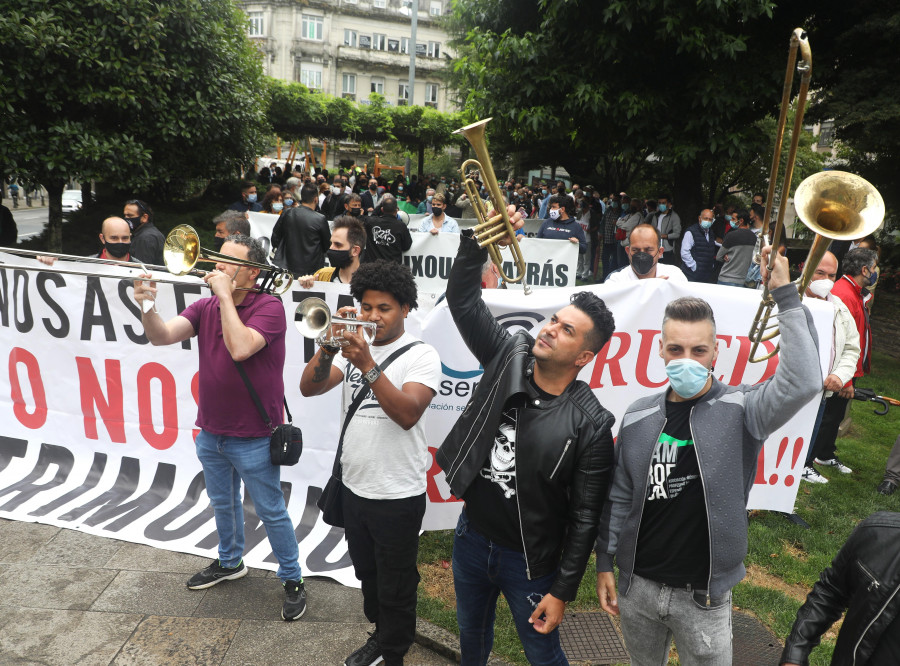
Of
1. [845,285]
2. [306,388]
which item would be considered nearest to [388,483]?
[306,388]

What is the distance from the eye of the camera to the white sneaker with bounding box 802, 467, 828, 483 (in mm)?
5867

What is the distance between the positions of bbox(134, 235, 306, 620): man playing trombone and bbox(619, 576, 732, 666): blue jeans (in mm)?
2002

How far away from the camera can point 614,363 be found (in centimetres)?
459

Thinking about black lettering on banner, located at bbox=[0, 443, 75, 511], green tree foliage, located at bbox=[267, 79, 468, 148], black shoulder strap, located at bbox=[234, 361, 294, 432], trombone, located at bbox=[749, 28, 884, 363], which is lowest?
black lettering on banner, located at bbox=[0, 443, 75, 511]

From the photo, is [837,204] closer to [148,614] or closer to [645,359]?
[645,359]

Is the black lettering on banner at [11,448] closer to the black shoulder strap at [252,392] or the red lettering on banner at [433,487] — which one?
the black shoulder strap at [252,392]

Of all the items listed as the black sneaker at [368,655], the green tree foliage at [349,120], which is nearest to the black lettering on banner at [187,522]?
the black sneaker at [368,655]

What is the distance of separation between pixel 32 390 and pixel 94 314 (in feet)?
2.77

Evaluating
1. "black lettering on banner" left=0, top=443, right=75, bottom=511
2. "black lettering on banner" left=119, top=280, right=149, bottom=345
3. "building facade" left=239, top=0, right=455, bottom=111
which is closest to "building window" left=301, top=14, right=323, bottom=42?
"building facade" left=239, top=0, right=455, bottom=111

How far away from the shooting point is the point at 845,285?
18.5 feet

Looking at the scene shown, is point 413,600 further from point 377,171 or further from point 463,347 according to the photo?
point 377,171

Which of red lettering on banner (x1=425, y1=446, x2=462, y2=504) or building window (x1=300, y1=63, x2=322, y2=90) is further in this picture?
building window (x1=300, y1=63, x2=322, y2=90)

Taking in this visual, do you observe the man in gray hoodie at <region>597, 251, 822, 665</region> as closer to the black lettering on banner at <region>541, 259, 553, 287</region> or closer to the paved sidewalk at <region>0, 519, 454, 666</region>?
the paved sidewalk at <region>0, 519, 454, 666</region>

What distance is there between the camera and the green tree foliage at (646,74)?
31.1ft
